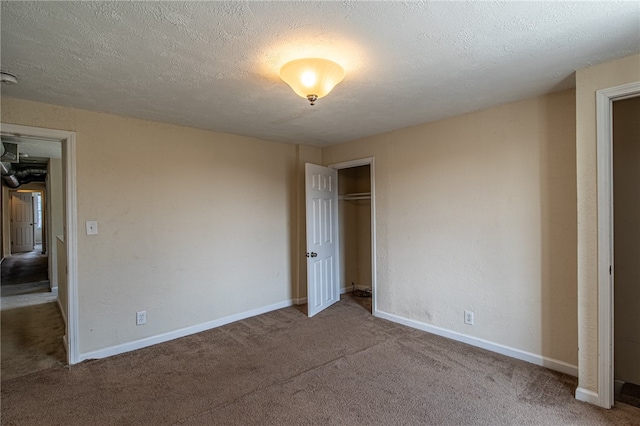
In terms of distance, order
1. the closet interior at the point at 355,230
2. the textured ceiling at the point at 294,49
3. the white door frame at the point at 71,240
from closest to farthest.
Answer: the textured ceiling at the point at 294,49
the white door frame at the point at 71,240
the closet interior at the point at 355,230

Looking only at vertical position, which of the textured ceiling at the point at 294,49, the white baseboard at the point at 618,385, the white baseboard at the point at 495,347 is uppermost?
the textured ceiling at the point at 294,49

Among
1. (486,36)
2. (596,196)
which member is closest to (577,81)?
(596,196)

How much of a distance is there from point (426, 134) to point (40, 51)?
3.17 meters

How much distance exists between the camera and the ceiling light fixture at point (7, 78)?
2.13m

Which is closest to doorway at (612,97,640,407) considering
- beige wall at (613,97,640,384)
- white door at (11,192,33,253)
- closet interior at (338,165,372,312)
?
beige wall at (613,97,640,384)

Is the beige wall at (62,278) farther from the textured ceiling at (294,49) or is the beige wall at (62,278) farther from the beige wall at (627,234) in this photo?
the beige wall at (627,234)

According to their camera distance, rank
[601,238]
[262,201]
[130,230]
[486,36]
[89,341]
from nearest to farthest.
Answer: [486,36]
[601,238]
[89,341]
[130,230]
[262,201]

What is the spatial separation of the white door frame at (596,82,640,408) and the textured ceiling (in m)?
0.33

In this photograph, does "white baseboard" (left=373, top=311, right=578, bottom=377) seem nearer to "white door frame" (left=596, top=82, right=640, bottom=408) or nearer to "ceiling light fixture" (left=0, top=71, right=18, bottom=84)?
"white door frame" (left=596, top=82, right=640, bottom=408)

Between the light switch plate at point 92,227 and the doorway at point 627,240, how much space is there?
171 inches

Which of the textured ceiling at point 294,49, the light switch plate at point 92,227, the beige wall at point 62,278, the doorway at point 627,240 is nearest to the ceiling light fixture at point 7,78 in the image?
the textured ceiling at point 294,49

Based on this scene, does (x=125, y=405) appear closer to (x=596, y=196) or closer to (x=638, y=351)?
(x=596, y=196)

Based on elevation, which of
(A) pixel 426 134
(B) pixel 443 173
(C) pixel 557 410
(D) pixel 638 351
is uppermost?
(A) pixel 426 134

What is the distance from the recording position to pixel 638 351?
8.52ft
